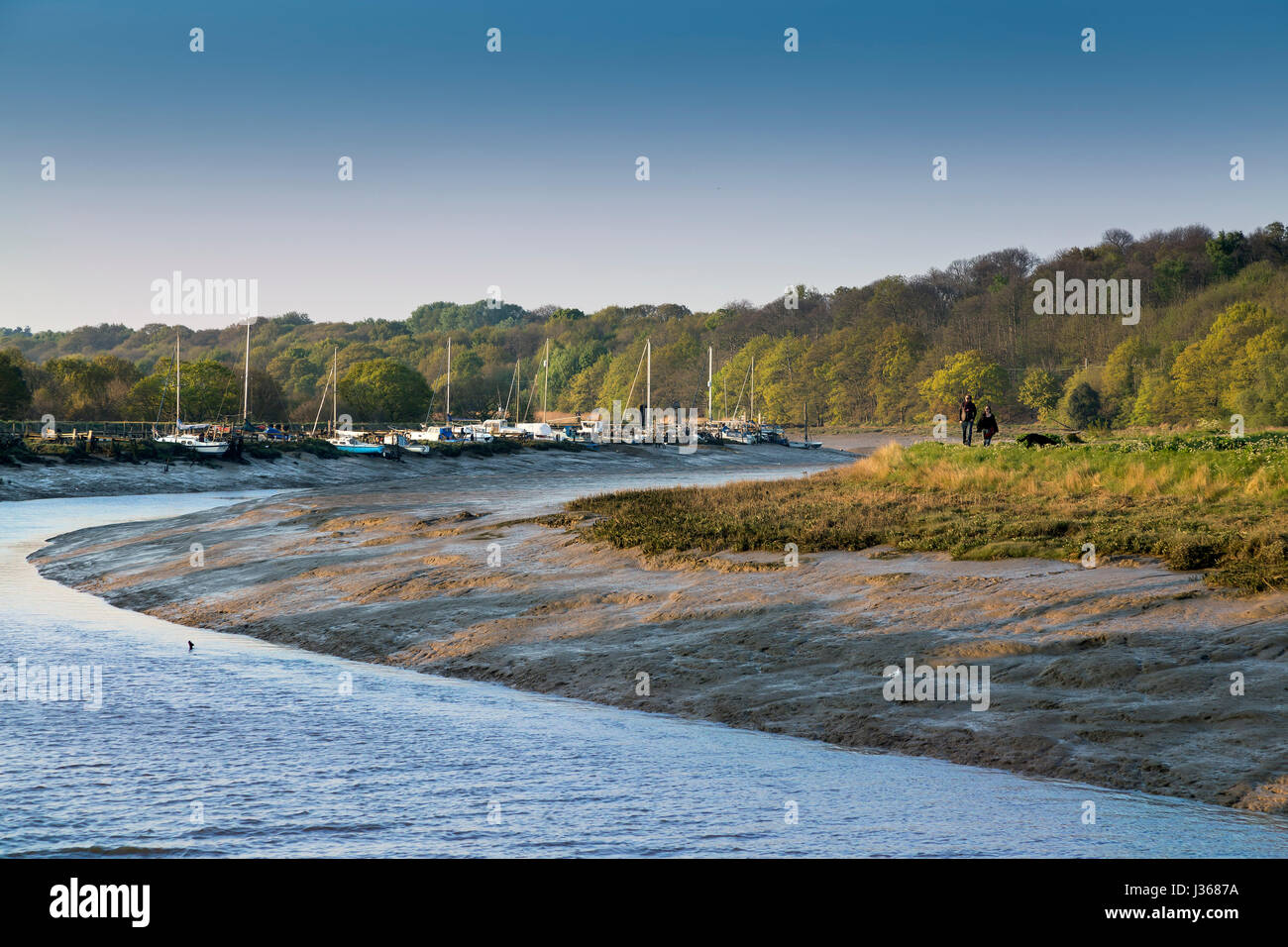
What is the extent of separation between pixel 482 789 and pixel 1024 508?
18.5 metres

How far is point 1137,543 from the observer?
67.1 ft

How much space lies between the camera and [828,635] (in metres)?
18.0

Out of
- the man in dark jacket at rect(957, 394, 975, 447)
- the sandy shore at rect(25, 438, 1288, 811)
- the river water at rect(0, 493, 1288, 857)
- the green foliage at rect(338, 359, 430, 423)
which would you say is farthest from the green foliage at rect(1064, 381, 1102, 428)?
the river water at rect(0, 493, 1288, 857)

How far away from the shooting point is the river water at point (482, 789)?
10039 mm

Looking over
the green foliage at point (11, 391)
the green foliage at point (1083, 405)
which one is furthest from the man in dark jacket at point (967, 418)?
the green foliage at point (1083, 405)

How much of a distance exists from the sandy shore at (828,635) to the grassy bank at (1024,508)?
2.82 feet

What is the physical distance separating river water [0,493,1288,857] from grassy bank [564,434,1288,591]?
7.66 metres

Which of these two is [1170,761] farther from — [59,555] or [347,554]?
[59,555]

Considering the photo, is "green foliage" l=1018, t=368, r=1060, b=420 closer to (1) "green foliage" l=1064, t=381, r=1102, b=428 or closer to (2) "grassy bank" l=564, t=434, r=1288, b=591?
(1) "green foliage" l=1064, t=381, r=1102, b=428

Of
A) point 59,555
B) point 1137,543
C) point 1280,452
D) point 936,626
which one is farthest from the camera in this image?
point 59,555

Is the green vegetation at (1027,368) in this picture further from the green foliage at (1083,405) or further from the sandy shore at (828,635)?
the sandy shore at (828,635)

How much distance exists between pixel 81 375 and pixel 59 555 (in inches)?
3945
